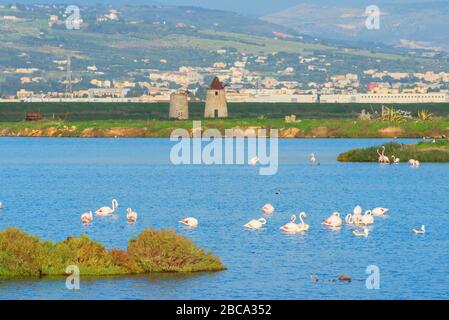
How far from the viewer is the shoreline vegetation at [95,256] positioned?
3188 centimetres

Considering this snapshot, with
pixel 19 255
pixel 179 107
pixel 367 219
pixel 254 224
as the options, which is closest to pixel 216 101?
pixel 179 107

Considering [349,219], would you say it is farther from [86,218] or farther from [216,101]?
[216,101]

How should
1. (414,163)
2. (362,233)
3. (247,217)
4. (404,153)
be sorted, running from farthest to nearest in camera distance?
(404,153) < (414,163) < (247,217) < (362,233)

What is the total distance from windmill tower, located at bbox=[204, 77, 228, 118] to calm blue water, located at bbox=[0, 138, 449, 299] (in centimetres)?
4757

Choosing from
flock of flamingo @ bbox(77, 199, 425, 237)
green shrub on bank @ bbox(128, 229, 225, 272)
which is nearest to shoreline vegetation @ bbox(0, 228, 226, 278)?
green shrub on bank @ bbox(128, 229, 225, 272)

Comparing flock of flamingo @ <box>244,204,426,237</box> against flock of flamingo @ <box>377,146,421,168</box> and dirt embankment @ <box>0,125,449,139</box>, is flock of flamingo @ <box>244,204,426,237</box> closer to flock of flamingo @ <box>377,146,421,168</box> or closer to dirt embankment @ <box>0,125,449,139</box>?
flock of flamingo @ <box>377,146,421,168</box>

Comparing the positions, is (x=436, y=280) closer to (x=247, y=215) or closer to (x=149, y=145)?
(x=247, y=215)

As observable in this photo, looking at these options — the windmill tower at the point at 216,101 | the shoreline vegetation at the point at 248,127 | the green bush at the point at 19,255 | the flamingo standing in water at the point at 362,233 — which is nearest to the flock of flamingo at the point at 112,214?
the flamingo standing in water at the point at 362,233

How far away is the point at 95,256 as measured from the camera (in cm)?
3253

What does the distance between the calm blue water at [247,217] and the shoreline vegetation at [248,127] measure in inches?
869

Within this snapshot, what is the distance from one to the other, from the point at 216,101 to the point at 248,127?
19321mm

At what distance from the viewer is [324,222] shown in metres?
44.0

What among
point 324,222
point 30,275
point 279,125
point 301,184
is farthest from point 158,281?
point 279,125

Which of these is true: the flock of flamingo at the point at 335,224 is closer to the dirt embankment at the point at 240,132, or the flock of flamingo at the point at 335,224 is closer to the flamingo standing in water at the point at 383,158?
the flamingo standing in water at the point at 383,158
